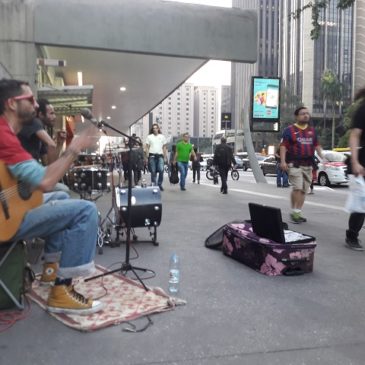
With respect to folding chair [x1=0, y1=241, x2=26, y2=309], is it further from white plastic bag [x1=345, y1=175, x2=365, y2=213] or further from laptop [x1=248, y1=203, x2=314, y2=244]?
white plastic bag [x1=345, y1=175, x2=365, y2=213]

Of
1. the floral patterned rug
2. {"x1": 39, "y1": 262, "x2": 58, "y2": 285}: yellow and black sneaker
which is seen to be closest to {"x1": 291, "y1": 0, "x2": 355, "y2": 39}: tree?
the floral patterned rug

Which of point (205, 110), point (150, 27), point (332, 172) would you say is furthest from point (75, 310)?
point (205, 110)

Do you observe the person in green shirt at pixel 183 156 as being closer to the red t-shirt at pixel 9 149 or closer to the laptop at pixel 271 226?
the laptop at pixel 271 226

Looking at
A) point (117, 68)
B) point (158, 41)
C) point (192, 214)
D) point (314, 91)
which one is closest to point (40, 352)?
point (192, 214)

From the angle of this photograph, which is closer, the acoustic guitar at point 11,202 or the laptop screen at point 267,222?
the acoustic guitar at point 11,202

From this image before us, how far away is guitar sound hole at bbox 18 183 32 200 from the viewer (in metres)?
3.00

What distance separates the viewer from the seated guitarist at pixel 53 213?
2863 millimetres

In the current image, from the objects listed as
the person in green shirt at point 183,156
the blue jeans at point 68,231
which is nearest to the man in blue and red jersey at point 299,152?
the blue jeans at point 68,231

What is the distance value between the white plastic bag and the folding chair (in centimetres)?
292

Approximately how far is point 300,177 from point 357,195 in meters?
3.12

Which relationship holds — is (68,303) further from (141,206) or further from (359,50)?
(359,50)

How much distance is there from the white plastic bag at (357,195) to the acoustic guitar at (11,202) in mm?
2801

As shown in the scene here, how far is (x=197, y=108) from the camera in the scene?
155 m

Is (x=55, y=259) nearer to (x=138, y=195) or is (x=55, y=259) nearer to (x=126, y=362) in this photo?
(x=126, y=362)
